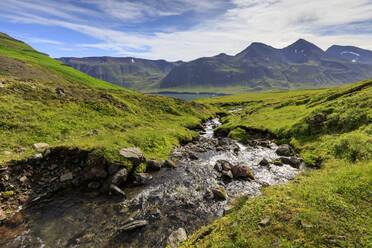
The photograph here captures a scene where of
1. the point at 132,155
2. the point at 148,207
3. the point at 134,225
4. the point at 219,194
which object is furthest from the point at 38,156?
the point at 219,194

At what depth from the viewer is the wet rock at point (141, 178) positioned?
1714cm

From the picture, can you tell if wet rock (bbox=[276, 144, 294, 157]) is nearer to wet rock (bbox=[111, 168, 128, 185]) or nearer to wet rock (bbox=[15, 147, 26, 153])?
wet rock (bbox=[111, 168, 128, 185])

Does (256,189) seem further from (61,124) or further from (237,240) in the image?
(61,124)

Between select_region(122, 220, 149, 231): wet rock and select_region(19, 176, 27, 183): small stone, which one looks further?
select_region(19, 176, 27, 183): small stone

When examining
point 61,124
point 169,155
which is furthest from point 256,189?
point 61,124

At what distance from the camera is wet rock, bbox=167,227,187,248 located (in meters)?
10.2

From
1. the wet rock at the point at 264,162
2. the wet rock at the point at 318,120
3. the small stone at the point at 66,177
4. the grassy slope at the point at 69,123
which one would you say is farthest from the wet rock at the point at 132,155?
the wet rock at the point at 318,120

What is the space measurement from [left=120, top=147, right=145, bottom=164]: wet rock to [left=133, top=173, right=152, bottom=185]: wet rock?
66.7 inches

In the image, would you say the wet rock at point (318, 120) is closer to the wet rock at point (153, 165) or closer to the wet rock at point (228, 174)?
the wet rock at point (228, 174)

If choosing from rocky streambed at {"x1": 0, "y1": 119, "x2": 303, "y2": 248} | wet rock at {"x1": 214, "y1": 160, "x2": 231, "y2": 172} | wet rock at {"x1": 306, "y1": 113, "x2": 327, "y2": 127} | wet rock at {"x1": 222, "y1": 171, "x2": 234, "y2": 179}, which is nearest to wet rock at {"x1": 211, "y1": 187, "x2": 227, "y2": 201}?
rocky streambed at {"x1": 0, "y1": 119, "x2": 303, "y2": 248}

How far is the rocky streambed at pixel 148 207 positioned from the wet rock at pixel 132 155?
2.26 metres

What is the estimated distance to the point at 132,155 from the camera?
18.8 meters

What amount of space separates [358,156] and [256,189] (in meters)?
10.3

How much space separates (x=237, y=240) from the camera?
7.50m
